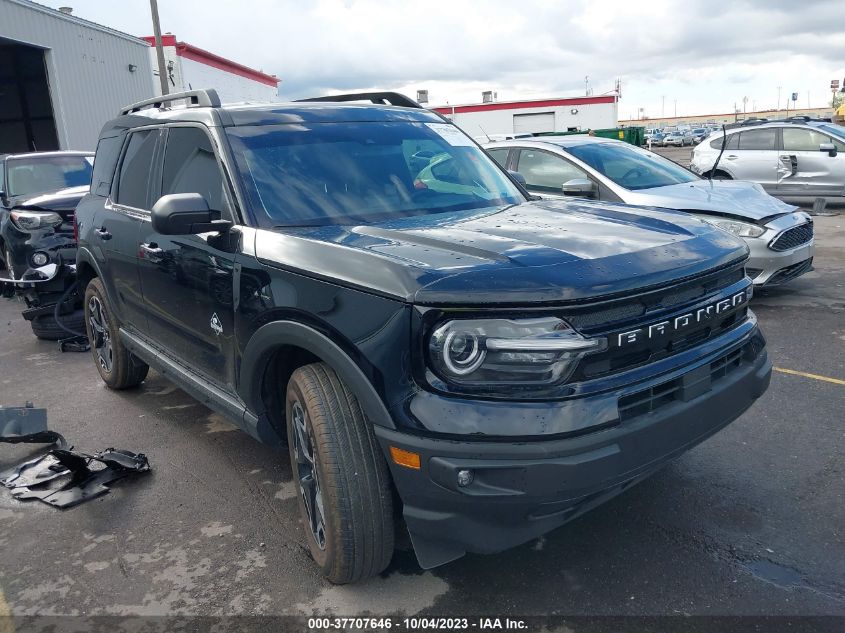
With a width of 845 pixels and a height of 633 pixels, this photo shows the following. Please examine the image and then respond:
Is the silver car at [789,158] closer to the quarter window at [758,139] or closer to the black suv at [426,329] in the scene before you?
the quarter window at [758,139]

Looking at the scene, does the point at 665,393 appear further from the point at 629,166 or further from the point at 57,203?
the point at 57,203

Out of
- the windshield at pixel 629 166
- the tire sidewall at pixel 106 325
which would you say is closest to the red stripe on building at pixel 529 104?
the windshield at pixel 629 166

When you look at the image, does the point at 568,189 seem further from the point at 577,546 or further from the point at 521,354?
the point at 521,354

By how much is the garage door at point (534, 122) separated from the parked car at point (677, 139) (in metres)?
19.4

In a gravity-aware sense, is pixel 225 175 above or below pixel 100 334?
above

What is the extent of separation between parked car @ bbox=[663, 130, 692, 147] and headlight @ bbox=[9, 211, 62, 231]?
178ft

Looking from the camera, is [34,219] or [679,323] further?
[34,219]

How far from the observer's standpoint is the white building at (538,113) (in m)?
39.6

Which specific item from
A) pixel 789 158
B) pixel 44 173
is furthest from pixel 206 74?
pixel 789 158

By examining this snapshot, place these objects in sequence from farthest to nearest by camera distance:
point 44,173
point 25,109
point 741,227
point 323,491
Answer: point 25,109, point 44,173, point 741,227, point 323,491

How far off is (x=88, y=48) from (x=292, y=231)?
1968 cm

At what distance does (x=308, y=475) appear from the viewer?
2.89 meters

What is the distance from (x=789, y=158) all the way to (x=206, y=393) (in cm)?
1277

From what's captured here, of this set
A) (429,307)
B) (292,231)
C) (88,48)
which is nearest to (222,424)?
(292,231)
